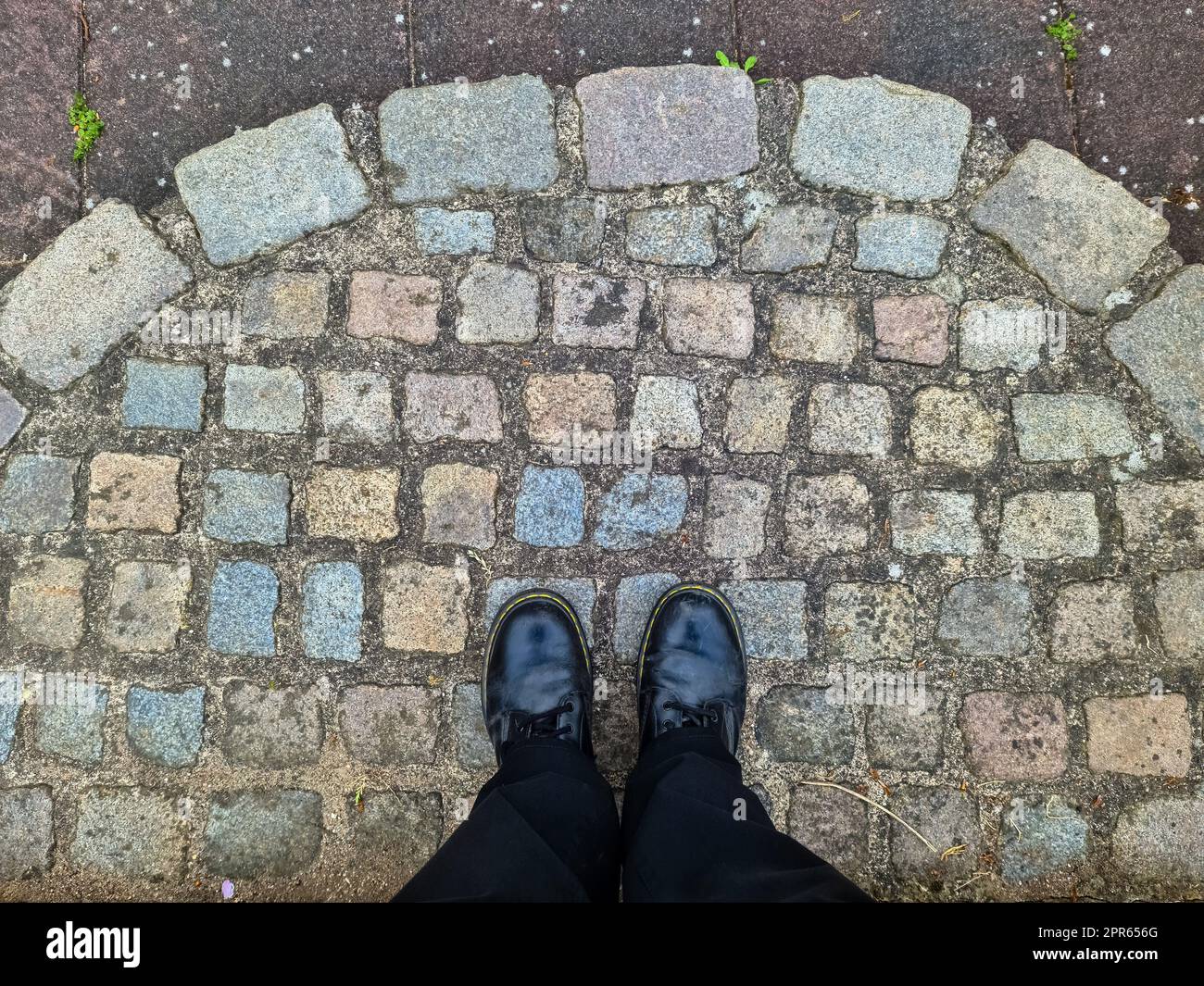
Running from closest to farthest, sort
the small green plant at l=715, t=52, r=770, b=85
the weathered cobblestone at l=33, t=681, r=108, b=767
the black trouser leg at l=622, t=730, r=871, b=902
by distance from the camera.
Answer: the black trouser leg at l=622, t=730, r=871, b=902, the weathered cobblestone at l=33, t=681, r=108, b=767, the small green plant at l=715, t=52, r=770, b=85

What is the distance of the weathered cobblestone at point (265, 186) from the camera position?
2.77 m

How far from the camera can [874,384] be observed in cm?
277

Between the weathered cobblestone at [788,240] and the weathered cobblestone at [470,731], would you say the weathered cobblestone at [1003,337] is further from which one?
the weathered cobblestone at [470,731]

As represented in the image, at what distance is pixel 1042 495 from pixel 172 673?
2983mm

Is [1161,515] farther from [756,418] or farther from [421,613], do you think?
[421,613]

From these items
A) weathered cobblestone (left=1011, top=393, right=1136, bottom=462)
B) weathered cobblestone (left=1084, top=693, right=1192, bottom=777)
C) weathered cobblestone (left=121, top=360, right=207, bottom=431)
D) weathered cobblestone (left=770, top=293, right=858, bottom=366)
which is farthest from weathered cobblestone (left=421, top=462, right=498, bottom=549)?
weathered cobblestone (left=1084, top=693, right=1192, bottom=777)

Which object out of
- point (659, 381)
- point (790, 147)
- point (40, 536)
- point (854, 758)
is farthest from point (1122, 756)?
point (40, 536)

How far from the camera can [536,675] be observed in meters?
2.64

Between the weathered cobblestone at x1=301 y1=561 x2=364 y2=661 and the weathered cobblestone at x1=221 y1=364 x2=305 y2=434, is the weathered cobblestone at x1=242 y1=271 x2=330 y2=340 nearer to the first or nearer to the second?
the weathered cobblestone at x1=221 y1=364 x2=305 y2=434

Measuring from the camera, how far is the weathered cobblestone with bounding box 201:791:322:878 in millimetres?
2676

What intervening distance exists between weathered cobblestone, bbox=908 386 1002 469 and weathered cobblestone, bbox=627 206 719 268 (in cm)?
91

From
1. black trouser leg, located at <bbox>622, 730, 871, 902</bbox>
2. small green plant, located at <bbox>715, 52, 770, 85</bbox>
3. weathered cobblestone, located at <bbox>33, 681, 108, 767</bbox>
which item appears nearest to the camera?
black trouser leg, located at <bbox>622, 730, 871, 902</bbox>

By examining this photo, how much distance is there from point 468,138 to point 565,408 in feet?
3.20

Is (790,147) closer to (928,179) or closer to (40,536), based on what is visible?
(928,179)
